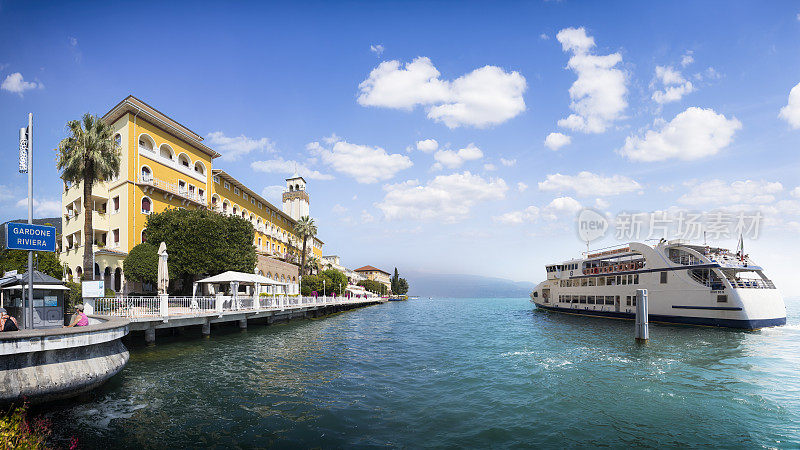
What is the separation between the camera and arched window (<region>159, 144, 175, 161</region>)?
39794mm

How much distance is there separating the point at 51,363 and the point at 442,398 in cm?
1157

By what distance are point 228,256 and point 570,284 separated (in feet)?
135

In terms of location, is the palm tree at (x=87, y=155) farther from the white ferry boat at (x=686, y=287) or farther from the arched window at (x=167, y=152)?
the white ferry boat at (x=686, y=287)

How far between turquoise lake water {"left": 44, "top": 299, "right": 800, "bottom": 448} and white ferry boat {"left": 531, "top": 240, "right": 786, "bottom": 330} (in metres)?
9.14

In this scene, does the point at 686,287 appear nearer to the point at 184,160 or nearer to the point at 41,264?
the point at 184,160

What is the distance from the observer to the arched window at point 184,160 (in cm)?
4223

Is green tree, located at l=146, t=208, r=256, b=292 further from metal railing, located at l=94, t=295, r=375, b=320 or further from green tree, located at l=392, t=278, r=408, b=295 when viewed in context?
green tree, located at l=392, t=278, r=408, b=295

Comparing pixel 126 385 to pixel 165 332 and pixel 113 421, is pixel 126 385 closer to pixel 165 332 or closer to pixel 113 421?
pixel 113 421

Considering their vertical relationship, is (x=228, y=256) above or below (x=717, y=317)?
above

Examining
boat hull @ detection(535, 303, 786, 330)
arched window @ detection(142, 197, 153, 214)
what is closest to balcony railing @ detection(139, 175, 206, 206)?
arched window @ detection(142, 197, 153, 214)

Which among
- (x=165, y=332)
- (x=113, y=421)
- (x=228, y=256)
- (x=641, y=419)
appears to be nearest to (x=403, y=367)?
(x=641, y=419)

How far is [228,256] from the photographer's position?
3459 centimetres

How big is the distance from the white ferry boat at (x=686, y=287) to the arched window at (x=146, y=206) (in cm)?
4847

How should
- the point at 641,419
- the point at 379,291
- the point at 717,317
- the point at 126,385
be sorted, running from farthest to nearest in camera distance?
1. the point at 379,291
2. the point at 717,317
3. the point at 126,385
4. the point at 641,419
